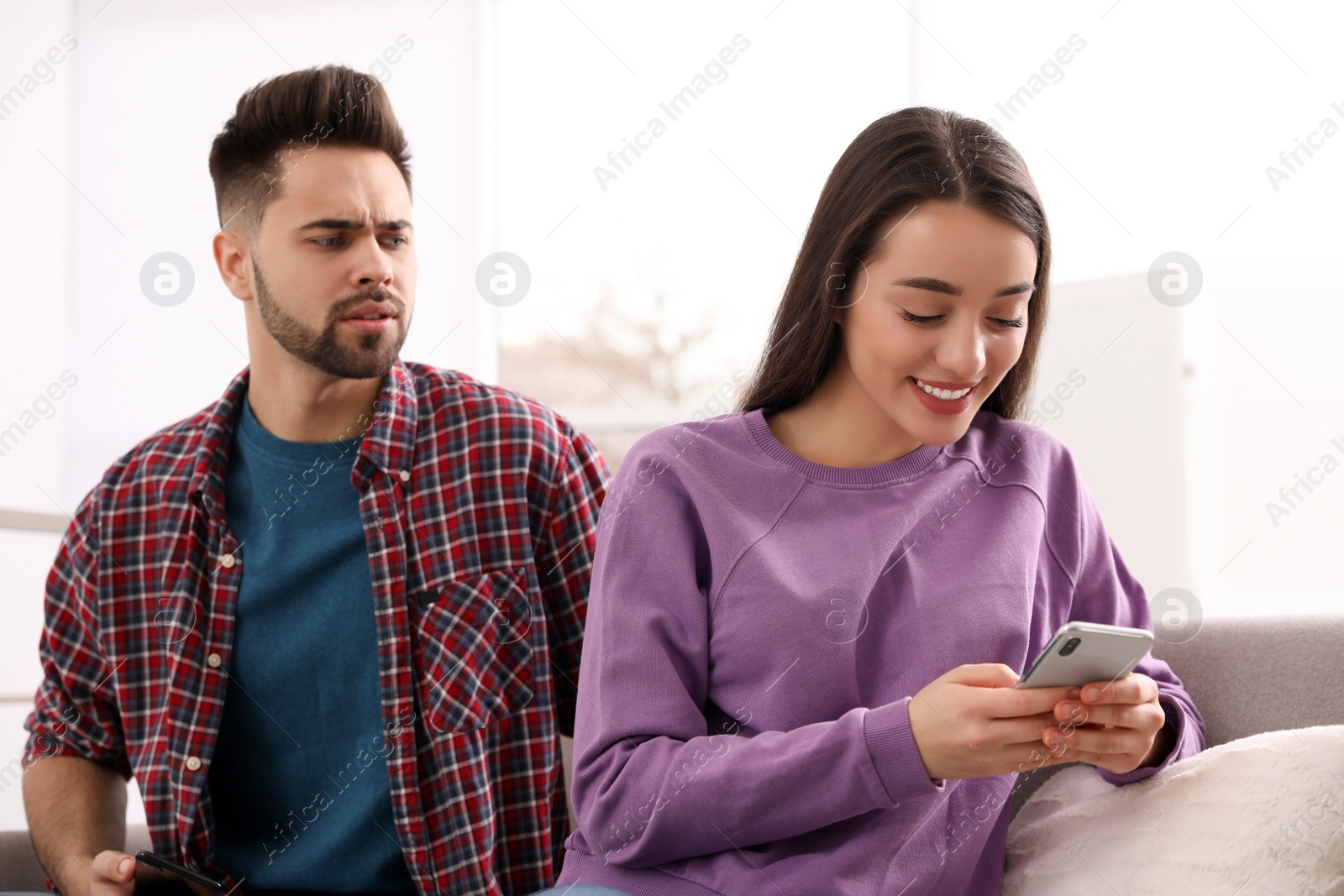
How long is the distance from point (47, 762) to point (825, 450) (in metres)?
1.17

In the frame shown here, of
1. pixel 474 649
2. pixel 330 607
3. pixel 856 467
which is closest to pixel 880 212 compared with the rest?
pixel 856 467

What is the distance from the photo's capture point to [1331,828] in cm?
98

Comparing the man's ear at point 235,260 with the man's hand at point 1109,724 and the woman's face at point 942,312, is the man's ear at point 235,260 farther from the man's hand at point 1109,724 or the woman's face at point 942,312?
the man's hand at point 1109,724

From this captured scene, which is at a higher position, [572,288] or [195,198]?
[195,198]

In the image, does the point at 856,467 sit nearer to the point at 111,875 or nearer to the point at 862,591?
the point at 862,591

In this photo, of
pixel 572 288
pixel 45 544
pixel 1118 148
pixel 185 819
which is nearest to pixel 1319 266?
pixel 1118 148

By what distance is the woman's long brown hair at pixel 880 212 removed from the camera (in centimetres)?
114

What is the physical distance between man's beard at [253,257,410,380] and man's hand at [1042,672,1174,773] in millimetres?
1038

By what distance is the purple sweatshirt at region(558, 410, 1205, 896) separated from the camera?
104cm

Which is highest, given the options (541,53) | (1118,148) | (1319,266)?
(541,53)

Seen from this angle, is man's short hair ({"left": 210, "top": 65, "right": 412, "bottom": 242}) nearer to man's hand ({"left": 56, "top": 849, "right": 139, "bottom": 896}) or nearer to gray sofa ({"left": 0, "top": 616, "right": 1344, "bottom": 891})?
man's hand ({"left": 56, "top": 849, "right": 139, "bottom": 896})

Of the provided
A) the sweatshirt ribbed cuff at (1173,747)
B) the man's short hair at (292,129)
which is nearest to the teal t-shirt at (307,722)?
the man's short hair at (292,129)

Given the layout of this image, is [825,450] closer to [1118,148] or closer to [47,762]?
[47,762]

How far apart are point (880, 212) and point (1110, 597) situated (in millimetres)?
491
